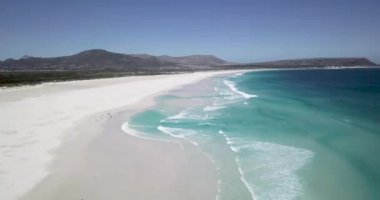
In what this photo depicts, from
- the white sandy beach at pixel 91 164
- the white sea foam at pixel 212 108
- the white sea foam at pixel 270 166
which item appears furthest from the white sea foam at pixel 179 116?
the white sea foam at pixel 270 166

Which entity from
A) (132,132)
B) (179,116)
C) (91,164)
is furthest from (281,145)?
(179,116)

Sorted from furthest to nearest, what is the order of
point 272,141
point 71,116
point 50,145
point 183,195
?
point 71,116 → point 272,141 → point 50,145 → point 183,195

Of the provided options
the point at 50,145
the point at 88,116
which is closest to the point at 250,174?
the point at 50,145

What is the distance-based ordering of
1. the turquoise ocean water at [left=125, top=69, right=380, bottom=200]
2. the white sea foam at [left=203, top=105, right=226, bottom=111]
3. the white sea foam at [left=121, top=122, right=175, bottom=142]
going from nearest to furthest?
the turquoise ocean water at [left=125, top=69, right=380, bottom=200] < the white sea foam at [left=121, top=122, right=175, bottom=142] < the white sea foam at [left=203, top=105, right=226, bottom=111]

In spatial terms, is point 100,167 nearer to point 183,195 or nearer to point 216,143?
point 183,195

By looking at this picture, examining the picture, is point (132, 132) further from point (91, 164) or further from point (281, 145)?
point (281, 145)

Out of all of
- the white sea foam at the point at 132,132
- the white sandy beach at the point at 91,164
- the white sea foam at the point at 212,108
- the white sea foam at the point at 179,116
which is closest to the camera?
the white sandy beach at the point at 91,164

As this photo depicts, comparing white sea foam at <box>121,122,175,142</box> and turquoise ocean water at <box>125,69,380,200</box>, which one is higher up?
white sea foam at <box>121,122,175,142</box>

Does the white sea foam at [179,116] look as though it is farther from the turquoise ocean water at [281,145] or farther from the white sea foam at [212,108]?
the white sea foam at [212,108]

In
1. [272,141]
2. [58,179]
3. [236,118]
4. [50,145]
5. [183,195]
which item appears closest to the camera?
[183,195]

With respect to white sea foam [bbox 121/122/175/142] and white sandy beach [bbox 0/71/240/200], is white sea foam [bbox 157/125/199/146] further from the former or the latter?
white sandy beach [bbox 0/71/240/200]

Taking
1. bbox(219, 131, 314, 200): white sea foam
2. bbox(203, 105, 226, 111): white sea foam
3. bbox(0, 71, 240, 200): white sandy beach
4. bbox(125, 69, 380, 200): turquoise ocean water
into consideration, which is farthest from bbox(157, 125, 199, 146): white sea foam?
bbox(203, 105, 226, 111): white sea foam
